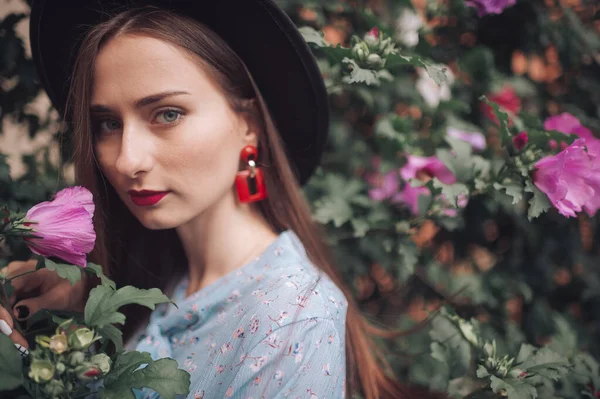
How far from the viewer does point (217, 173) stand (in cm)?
113

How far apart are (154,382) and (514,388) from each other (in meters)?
0.68

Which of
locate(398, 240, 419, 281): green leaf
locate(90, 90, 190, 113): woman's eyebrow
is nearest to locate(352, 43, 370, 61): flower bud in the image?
locate(90, 90, 190, 113): woman's eyebrow

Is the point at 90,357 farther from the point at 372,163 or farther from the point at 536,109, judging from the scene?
the point at 536,109

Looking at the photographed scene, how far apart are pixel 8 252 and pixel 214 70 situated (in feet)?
2.23

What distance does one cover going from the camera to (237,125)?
3.92ft

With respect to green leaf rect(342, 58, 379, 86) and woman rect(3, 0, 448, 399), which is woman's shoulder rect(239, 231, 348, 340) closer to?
woman rect(3, 0, 448, 399)

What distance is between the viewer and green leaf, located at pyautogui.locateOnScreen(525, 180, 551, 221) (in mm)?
1121

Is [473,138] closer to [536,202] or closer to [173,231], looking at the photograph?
[536,202]

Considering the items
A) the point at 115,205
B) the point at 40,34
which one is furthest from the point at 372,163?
the point at 40,34

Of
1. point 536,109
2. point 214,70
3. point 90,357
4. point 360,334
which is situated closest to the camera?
point 90,357

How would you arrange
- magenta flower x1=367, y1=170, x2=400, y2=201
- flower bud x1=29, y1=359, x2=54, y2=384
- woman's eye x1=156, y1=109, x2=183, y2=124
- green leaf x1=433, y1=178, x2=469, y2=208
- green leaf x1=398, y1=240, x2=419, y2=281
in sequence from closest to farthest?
1. flower bud x1=29, y1=359, x2=54, y2=384
2. woman's eye x1=156, y1=109, x2=183, y2=124
3. green leaf x1=433, y1=178, x2=469, y2=208
4. green leaf x1=398, y1=240, x2=419, y2=281
5. magenta flower x1=367, y1=170, x2=400, y2=201

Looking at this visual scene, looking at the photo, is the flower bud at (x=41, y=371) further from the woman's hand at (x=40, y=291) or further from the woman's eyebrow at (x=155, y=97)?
the woman's eyebrow at (x=155, y=97)

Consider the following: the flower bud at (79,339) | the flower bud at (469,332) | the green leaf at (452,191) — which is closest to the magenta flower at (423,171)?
the green leaf at (452,191)

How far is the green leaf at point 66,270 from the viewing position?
2.86 feet
